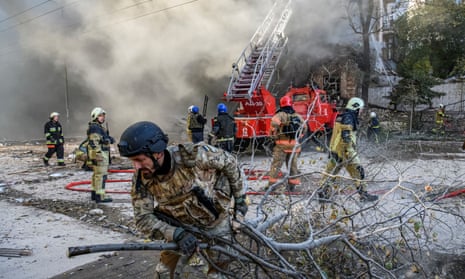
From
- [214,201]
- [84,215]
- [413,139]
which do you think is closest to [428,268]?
[214,201]

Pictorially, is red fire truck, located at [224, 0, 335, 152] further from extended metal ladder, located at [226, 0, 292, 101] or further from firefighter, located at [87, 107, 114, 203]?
firefighter, located at [87, 107, 114, 203]

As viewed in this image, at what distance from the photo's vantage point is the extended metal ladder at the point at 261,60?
34.2 ft

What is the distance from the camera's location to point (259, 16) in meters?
17.5

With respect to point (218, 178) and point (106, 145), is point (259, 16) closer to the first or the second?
point (106, 145)

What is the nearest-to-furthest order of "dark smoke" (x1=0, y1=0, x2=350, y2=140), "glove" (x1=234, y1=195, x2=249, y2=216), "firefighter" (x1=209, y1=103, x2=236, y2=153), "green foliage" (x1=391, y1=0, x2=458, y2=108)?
"glove" (x1=234, y1=195, x2=249, y2=216) → "firefighter" (x1=209, y1=103, x2=236, y2=153) → "green foliage" (x1=391, y1=0, x2=458, y2=108) → "dark smoke" (x1=0, y1=0, x2=350, y2=140)

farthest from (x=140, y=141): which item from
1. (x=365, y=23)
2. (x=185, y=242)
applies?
(x=365, y=23)

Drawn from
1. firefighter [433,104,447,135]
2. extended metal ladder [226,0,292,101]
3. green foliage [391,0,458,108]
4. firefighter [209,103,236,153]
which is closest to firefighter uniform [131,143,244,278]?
firefighter [209,103,236,153]

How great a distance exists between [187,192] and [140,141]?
448 mm

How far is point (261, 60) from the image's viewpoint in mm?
12039

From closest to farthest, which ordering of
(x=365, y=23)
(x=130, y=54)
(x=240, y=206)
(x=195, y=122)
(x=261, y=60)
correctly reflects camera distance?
1. (x=240, y=206)
2. (x=195, y=122)
3. (x=261, y=60)
4. (x=365, y=23)
5. (x=130, y=54)

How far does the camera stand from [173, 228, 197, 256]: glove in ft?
6.42

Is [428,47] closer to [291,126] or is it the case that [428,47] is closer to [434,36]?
[434,36]

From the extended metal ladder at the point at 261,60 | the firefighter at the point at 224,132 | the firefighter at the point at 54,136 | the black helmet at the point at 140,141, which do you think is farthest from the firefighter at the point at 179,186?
the firefighter at the point at 54,136

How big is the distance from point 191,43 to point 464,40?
1351cm
